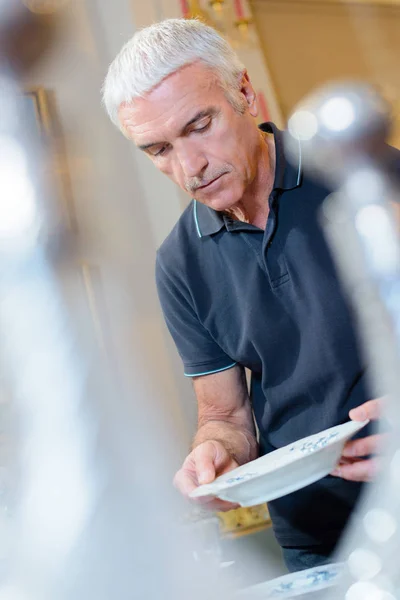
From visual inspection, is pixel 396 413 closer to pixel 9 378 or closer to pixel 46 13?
pixel 9 378

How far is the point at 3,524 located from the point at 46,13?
0.43 metres

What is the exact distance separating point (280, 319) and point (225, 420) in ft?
0.47

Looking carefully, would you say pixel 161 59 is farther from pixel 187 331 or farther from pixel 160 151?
pixel 187 331

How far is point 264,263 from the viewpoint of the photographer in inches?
21.5

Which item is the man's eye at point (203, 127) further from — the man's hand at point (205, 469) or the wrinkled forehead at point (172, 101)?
the man's hand at point (205, 469)

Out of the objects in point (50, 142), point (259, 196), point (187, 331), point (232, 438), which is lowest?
point (232, 438)

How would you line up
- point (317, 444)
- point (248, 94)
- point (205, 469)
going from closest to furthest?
1. point (317, 444)
2. point (205, 469)
3. point (248, 94)

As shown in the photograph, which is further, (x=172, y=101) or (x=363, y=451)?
(x=172, y=101)

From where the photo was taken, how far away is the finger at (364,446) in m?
0.37

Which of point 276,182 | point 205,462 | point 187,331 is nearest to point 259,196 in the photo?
point 276,182

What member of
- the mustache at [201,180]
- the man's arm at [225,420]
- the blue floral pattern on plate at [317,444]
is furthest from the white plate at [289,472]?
the mustache at [201,180]

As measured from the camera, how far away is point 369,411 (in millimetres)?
362

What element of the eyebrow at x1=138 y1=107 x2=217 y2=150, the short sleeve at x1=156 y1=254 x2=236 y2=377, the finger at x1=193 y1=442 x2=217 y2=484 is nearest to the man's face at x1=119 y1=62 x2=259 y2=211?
the eyebrow at x1=138 y1=107 x2=217 y2=150

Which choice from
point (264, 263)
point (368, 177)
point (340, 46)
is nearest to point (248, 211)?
point (264, 263)
